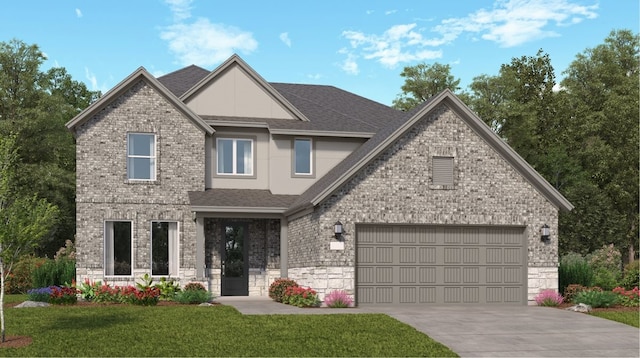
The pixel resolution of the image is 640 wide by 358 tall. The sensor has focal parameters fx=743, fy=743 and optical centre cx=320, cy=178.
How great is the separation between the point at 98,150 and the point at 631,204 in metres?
36.6

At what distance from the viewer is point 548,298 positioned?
75.6 ft

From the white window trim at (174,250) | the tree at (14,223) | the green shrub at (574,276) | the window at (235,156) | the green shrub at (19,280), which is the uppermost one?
the window at (235,156)

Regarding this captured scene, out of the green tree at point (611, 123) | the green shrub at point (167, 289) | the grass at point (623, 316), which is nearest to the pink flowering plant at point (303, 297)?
the green shrub at point (167, 289)

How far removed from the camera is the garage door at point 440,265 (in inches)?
882

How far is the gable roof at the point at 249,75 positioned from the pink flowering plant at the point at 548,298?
10.6 m

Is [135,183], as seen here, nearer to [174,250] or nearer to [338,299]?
[174,250]

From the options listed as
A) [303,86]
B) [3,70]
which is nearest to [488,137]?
[303,86]

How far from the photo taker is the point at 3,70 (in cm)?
4597

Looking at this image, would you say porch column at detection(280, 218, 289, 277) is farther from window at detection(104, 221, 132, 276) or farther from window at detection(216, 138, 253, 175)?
window at detection(104, 221, 132, 276)

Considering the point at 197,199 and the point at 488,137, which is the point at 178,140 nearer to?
the point at 197,199

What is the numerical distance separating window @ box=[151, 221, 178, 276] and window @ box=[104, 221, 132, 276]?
0.81 meters

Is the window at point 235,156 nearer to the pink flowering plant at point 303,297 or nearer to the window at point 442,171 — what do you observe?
the pink flowering plant at point 303,297

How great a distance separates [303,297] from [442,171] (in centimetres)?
585

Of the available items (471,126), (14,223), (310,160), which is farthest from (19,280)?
(471,126)
